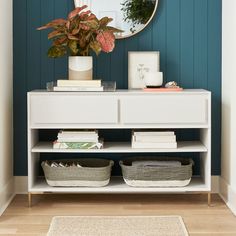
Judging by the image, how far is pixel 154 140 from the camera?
3521mm

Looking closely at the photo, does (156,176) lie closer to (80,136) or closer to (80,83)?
(80,136)

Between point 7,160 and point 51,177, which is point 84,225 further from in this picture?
point 7,160

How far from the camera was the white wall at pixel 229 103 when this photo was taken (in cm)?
352

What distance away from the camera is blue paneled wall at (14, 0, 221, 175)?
12.7 ft

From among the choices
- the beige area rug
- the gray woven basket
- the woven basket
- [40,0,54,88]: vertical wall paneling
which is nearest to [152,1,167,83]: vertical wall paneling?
[40,0,54,88]: vertical wall paneling

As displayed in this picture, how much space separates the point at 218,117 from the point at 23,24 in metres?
1.52

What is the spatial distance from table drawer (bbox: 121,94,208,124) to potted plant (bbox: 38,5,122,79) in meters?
0.36

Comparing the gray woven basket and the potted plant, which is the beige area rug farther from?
the potted plant

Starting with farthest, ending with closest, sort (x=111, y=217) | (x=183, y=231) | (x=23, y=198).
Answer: (x=23, y=198), (x=111, y=217), (x=183, y=231)

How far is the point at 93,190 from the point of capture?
3.52 metres

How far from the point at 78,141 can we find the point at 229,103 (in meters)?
1.02

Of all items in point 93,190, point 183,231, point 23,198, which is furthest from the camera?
point 23,198

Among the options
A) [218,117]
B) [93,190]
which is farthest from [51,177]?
[218,117]

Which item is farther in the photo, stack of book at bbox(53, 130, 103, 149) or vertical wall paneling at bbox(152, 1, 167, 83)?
vertical wall paneling at bbox(152, 1, 167, 83)
